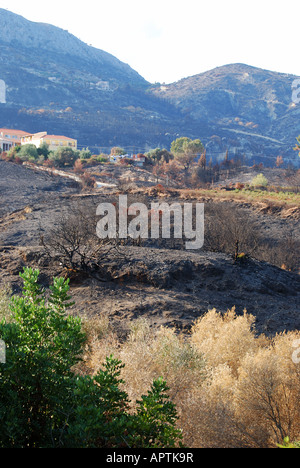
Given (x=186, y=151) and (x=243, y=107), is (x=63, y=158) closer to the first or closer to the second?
(x=186, y=151)

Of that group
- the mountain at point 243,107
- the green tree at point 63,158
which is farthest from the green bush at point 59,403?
the mountain at point 243,107

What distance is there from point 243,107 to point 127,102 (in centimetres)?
4623

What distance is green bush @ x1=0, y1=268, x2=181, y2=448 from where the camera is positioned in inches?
118

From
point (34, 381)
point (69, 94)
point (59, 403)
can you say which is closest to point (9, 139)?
point (34, 381)

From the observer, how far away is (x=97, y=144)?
9681cm

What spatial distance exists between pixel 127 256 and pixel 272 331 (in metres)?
4.03

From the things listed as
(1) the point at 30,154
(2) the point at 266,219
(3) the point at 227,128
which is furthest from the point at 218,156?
(2) the point at 266,219

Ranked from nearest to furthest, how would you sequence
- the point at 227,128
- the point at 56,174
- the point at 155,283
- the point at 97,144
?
the point at 155,283 < the point at 56,174 < the point at 97,144 < the point at 227,128

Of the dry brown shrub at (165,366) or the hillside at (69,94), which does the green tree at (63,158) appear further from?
the hillside at (69,94)

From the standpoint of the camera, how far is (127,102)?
13688cm

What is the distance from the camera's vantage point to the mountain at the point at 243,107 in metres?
115

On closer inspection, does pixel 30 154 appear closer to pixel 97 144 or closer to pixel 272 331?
pixel 272 331

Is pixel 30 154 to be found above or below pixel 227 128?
below
